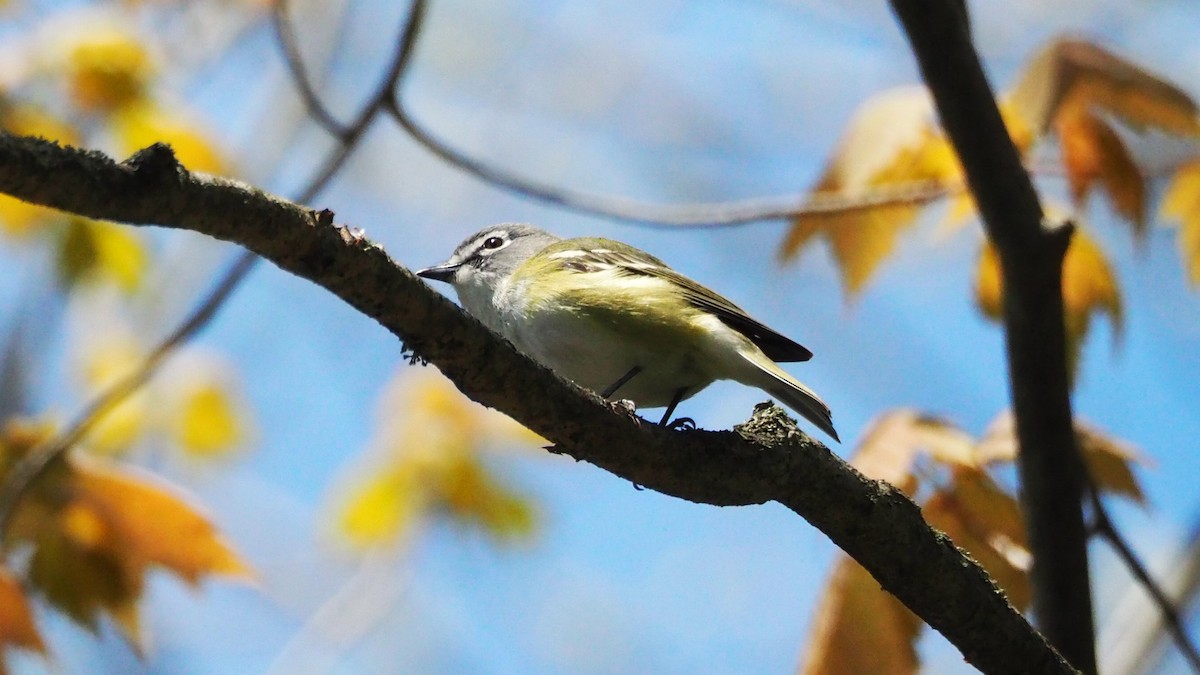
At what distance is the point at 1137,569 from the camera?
3330 mm

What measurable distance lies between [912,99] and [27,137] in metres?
3.06

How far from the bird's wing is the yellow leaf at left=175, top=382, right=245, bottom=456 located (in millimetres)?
4918

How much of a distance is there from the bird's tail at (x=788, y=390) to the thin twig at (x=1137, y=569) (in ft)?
3.06

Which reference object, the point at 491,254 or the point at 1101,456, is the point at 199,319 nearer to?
the point at 491,254

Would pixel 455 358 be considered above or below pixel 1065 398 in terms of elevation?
below

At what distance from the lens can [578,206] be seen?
3.90m

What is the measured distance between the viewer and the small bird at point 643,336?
11.1 ft

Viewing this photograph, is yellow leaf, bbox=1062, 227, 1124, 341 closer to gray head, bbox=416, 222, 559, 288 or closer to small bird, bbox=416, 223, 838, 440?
small bird, bbox=416, 223, 838, 440

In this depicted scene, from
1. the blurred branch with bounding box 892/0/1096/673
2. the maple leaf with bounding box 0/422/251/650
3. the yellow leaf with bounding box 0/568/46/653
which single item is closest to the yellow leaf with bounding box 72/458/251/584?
the maple leaf with bounding box 0/422/251/650

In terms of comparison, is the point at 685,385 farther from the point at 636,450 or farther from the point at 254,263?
the point at 254,263

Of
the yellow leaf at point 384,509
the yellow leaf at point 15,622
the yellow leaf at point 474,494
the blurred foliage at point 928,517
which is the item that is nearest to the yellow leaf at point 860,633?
the blurred foliage at point 928,517

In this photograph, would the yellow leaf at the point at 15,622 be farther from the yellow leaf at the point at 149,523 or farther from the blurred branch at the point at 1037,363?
the blurred branch at the point at 1037,363

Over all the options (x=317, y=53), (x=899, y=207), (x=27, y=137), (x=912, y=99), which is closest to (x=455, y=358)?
(x=27, y=137)

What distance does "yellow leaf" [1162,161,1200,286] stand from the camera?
13.0ft
